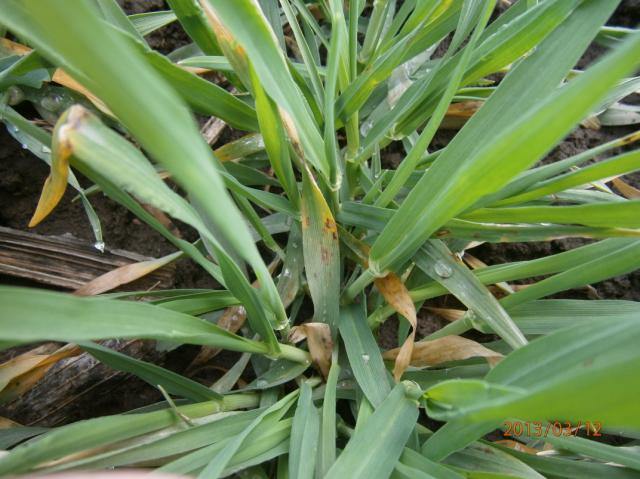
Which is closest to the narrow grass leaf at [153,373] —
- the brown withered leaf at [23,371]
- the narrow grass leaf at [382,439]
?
the brown withered leaf at [23,371]

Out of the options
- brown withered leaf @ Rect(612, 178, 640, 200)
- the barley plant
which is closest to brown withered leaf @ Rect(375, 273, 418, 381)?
the barley plant

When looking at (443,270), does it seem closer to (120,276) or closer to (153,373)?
(153,373)

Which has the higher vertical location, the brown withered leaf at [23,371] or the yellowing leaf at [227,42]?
the yellowing leaf at [227,42]

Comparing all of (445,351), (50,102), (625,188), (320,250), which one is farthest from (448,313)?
(50,102)

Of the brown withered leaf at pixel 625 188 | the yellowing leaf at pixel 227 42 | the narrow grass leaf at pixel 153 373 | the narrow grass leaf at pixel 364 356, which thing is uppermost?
the brown withered leaf at pixel 625 188
